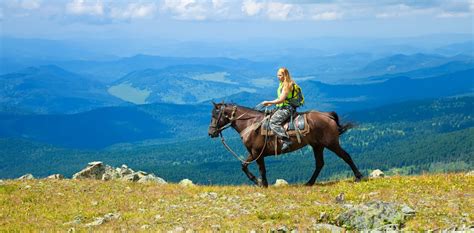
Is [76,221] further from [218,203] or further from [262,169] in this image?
[262,169]

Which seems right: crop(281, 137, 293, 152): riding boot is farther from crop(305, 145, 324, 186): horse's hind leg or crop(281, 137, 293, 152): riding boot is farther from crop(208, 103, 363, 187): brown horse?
crop(305, 145, 324, 186): horse's hind leg

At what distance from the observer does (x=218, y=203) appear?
18.0 metres

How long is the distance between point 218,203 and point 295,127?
5.37m

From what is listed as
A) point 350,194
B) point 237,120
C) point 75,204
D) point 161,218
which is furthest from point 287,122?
point 75,204

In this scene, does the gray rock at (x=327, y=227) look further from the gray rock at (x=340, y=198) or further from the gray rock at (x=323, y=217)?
the gray rock at (x=340, y=198)

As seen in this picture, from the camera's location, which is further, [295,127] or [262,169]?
[262,169]

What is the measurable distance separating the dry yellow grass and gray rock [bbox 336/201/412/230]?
1.30ft

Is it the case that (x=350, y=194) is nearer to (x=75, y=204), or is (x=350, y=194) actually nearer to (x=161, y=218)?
(x=161, y=218)

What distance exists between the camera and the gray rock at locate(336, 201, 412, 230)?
12.9m

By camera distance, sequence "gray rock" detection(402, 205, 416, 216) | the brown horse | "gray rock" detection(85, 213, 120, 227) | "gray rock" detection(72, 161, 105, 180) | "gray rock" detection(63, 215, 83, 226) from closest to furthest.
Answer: "gray rock" detection(402, 205, 416, 216)
"gray rock" detection(85, 213, 120, 227)
"gray rock" detection(63, 215, 83, 226)
the brown horse
"gray rock" detection(72, 161, 105, 180)

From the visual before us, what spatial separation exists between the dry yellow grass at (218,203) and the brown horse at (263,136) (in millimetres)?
1132

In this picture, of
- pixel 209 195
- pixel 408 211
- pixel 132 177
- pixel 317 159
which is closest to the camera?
pixel 408 211

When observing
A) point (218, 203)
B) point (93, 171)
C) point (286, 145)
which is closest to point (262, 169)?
point (286, 145)

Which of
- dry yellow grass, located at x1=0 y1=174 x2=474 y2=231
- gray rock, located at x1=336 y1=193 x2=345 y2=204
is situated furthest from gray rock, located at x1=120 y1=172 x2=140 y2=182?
gray rock, located at x1=336 y1=193 x2=345 y2=204
